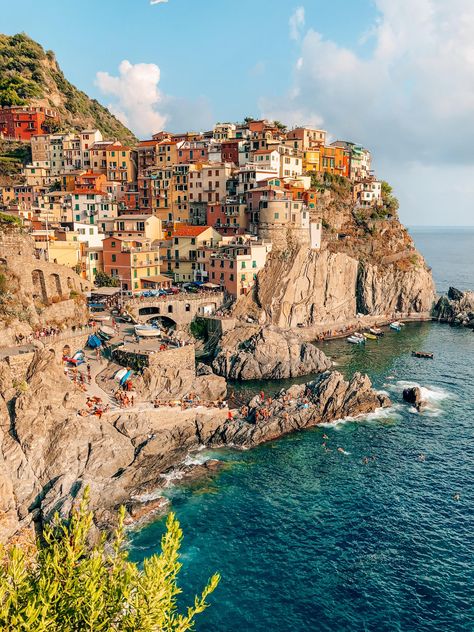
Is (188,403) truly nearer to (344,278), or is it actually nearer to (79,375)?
(79,375)

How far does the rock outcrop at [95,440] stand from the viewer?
121 ft

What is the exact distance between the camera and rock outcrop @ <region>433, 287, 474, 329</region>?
310 ft

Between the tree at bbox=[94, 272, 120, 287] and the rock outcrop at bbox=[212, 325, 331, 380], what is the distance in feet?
61.8

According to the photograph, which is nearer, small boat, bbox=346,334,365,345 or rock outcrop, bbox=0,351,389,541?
rock outcrop, bbox=0,351,389,541

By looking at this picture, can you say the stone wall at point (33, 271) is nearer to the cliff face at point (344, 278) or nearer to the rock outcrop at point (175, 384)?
the rock outcrop at point (175, 384)

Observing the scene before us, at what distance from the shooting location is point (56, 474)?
38688mm

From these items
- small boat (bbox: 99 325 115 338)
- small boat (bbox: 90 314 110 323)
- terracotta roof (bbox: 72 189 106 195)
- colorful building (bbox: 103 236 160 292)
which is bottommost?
small boat (bbox: 99 325 115 338)

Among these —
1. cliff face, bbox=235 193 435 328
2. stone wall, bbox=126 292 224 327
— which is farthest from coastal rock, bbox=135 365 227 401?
cliff face, bbox=235 193 435 328

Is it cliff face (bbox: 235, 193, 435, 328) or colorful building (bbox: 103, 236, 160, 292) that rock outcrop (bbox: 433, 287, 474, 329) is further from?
colorful building (bbox: 103, 236, 160, 292)

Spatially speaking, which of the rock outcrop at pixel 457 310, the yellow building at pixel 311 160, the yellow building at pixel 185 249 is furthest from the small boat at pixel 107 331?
the rock outcrop at pixel 457 310

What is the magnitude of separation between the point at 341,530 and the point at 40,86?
443ft

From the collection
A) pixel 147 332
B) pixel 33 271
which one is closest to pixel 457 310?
pixel 147 332

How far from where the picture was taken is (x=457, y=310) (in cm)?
9606

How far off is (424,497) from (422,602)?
10849 mm
